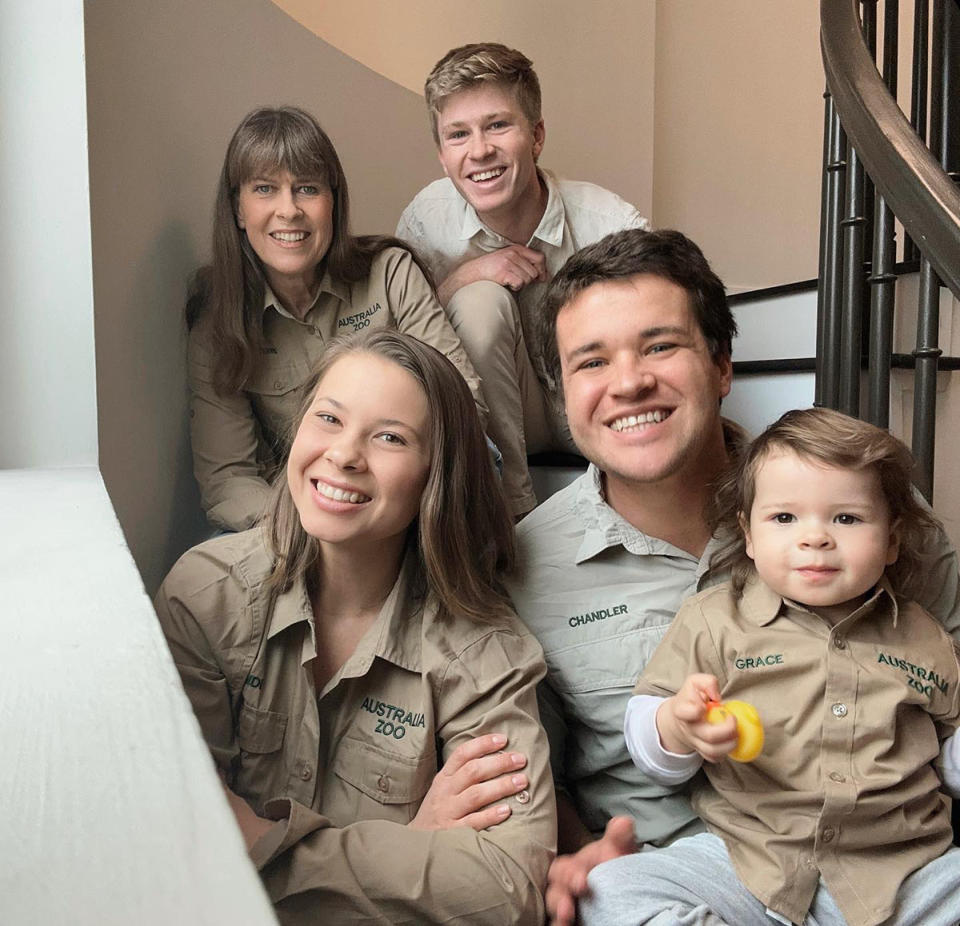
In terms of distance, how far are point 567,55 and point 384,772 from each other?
9.81 ft

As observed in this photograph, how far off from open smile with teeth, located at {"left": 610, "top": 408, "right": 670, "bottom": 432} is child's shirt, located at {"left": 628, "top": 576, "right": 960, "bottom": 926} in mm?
293

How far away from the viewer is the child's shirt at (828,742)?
3.98 feet

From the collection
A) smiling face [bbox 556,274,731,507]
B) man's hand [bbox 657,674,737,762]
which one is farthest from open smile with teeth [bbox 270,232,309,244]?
man's hand [bbox 657,674,737,762]

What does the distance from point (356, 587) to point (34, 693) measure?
0.78 m

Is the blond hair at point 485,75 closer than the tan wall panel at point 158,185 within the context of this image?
No

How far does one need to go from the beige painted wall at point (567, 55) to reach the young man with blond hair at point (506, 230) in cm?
105

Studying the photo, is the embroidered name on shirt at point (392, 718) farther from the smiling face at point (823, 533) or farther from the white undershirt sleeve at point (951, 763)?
the white undershirt sleeve at point (951, 763)

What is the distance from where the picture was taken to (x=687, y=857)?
1.27 metres

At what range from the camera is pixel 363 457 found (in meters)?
1.41

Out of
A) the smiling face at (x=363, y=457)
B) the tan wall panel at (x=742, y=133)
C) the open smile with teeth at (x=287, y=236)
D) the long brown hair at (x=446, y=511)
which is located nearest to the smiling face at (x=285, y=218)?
the open smile with teeth at (x=287, y=236)

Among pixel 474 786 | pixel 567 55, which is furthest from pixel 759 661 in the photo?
Answer: pixel 567 55

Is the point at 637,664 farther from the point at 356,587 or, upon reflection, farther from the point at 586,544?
the point at 356,587

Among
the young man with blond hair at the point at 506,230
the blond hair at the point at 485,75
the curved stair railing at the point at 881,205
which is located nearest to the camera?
the curved stair railing at the point at 881,205

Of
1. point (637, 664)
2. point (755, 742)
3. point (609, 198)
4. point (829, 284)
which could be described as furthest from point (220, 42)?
point (755, 742)
